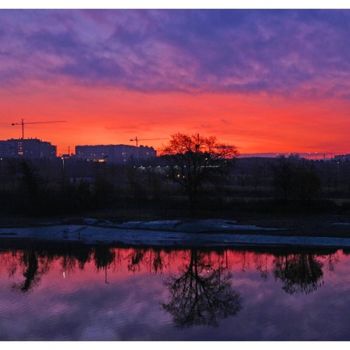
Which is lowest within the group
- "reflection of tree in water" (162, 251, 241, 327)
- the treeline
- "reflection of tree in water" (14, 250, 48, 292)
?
"reflection of tree in water" (162, 251, 241, 327)

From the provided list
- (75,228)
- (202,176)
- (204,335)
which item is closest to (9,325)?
(204,335)

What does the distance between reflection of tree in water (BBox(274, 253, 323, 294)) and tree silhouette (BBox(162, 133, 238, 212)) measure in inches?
743

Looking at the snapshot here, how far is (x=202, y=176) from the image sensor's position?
46906mm

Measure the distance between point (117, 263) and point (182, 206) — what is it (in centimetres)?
2298

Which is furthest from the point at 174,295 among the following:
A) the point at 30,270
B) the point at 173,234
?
the point at 173,234

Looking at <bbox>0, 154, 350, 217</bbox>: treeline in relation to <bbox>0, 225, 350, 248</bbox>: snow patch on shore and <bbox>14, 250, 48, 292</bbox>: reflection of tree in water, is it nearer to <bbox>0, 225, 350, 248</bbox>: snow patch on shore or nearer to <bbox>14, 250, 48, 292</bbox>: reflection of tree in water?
<bbox>0, 225, 350, 248</bbox>: snow patch on shore

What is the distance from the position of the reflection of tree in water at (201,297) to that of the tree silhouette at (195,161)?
20916 millimetres

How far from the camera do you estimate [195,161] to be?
4719 centimetres

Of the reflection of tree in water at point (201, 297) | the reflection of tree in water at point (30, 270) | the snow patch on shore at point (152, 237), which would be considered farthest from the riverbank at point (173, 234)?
the reflection of tree in water at point (201, 297)

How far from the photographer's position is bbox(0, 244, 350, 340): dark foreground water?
1558cm

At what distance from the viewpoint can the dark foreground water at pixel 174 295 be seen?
15.6 m

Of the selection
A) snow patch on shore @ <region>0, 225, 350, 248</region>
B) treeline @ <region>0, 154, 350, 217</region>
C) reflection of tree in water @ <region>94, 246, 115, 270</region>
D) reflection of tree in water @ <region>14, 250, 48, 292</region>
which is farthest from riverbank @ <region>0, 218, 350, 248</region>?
treeline @ <region>0, 154, 350, 217</region>

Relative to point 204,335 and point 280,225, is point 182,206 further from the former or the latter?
point 204,335

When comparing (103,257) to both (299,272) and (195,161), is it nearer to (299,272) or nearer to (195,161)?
(299,272)
